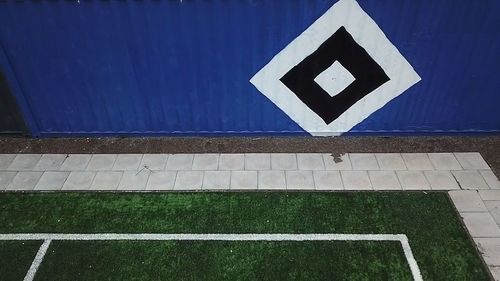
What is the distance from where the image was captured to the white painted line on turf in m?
5.03

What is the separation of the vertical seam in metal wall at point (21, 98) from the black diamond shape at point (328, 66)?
4228 mm

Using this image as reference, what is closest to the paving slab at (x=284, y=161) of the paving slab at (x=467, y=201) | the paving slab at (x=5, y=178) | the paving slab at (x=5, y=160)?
the paving slab at (x=467, y=201)

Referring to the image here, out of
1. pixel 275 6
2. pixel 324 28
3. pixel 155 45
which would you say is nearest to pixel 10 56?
pixel 155 45

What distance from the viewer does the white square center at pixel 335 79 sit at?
635 centimetres

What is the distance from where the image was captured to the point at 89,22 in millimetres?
6000

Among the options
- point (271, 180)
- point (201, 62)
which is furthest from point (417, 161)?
point (201, 62)

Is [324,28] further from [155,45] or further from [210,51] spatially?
[155,45]

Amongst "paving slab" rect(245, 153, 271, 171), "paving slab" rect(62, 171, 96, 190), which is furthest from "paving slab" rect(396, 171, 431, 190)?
"paving slab" rect(62, 171, 96, 190)

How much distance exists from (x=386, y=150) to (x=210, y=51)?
130 inches

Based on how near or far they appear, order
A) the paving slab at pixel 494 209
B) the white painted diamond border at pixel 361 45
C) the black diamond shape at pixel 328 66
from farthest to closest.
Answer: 1. the black diamond shape at pixel 328 66
2. the white painted diamond border at pixel 361 45
3. the paving slab at pixel 494 209

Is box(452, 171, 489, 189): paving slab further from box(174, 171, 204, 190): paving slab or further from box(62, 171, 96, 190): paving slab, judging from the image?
box(62, 171, 96, 190): paving slab

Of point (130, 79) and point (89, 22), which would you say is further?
point (130, 79)

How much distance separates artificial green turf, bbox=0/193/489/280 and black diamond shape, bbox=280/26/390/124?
1531 mm

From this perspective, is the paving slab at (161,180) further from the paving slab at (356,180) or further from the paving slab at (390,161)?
the paving slab at (390,161)
